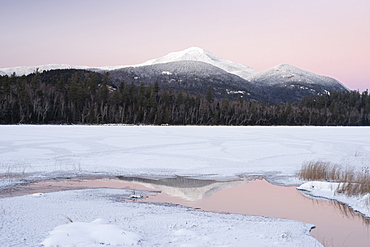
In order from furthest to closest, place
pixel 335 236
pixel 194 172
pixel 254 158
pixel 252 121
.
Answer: pixel 252 121
pixel 254 158
pixel 194 172
pixel 335 236

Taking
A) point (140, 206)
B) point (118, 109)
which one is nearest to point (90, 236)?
point (140, 206)

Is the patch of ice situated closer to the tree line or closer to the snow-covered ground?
the snow-covered ground

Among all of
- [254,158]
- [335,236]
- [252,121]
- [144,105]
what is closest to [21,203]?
[335,236]

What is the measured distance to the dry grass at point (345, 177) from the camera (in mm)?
11418

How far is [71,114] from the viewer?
81.2m

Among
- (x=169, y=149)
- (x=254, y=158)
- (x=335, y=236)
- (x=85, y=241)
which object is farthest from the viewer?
(x=169, y=149)

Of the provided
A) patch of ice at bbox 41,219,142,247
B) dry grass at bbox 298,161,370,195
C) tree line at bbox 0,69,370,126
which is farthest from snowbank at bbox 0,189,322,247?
tree line at bbox 0,69,370,126

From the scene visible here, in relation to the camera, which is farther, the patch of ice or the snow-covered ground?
the snow-covered ground

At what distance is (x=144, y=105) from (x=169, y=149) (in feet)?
224

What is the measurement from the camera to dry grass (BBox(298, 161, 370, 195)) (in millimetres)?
11418

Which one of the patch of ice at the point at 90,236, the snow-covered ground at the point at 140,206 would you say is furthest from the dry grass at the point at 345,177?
the patch of ice at the point at 90,236

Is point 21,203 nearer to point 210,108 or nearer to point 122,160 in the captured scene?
point 122,160

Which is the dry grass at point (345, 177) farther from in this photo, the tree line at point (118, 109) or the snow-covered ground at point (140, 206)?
the tree line at point (118, 109)

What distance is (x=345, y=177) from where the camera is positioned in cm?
1302
